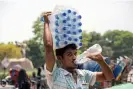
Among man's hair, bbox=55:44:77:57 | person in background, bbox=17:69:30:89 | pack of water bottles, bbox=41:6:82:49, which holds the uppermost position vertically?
pack of water bottles, bbox=41:6:82:49

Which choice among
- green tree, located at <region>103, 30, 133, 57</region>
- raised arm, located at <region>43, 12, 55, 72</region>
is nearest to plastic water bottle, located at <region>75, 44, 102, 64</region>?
raised arm, located at <region>43, 12, 55, 72</region>

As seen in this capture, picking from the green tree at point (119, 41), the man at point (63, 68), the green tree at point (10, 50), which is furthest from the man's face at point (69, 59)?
the green tree at point (119, 41)

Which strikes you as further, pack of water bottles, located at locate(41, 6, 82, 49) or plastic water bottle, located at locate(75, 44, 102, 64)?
plastic water bottle, located at locate(75, 44, 102, 64)

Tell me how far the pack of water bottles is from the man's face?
6 centimetres

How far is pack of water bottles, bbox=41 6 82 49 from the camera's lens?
9.36ft

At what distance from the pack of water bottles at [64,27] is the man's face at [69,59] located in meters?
0.06

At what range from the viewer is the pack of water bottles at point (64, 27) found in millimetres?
2854

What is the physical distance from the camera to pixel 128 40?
77688 mm

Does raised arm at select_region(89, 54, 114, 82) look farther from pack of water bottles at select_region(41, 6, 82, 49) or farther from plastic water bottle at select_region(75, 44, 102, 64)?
pack of water bottles at select_region(41, 6, 82, 49)

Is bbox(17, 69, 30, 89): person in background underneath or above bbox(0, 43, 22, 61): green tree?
above

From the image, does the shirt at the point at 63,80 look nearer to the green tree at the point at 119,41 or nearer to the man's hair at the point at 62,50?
the man's hair at the point at 62,50

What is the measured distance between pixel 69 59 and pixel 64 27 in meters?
0.24

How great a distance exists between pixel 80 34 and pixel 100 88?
877 centimetres

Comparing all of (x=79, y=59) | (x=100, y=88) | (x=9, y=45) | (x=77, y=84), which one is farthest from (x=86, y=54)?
(x=9, y=45)
